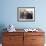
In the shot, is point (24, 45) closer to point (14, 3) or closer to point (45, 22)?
point (45, 22)

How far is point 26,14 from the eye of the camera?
14.7ft

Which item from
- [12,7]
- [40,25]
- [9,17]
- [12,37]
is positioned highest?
[12,7]

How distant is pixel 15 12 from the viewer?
4.45 metres

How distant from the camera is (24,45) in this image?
4023 millimetres

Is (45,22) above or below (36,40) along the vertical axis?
above

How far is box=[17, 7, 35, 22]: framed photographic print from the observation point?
14.6 feet

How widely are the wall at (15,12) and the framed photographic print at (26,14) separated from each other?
0.10 metres

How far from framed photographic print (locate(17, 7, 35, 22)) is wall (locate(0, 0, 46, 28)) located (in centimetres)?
10

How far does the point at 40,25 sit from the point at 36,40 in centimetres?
68

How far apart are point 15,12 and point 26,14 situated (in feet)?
1.22

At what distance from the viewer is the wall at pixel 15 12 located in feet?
14.6

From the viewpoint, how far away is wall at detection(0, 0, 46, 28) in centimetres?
444

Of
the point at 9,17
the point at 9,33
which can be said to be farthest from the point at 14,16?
the point at 9,33

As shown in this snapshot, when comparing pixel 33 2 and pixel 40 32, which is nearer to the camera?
pixel 40 32
